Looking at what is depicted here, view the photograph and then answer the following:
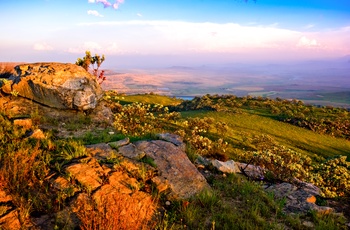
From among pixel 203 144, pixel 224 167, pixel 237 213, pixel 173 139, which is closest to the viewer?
pixel 237 213

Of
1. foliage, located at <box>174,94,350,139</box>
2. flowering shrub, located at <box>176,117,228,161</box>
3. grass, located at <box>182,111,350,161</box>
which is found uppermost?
flowering shrub, located at <box>176,117,228,161</box>

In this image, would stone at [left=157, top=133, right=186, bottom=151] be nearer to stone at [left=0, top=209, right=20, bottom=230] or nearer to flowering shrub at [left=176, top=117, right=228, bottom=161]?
flowering shrub at [left=176, top=117, right=228, bottom=161]

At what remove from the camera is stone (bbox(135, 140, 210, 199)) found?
9.99 m

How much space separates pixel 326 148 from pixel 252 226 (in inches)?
1415

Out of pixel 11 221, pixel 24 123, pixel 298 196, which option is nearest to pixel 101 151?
pixel 11 221

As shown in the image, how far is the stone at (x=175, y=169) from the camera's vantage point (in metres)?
9.99

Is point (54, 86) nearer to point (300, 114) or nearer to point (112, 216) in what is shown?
point (112, 216)

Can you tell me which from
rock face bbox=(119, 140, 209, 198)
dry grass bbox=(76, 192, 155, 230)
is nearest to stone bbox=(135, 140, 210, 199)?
rock face bbox=(119, 140, 209, 198)

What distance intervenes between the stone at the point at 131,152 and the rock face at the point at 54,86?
7645 millimetres

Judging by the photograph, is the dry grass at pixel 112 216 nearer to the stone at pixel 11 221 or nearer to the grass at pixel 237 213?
the grass at pixel 237 213

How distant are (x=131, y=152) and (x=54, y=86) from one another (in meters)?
9.22

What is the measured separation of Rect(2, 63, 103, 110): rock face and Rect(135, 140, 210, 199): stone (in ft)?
25.0

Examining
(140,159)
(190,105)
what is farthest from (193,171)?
(190,105)

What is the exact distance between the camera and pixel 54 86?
1773cm
